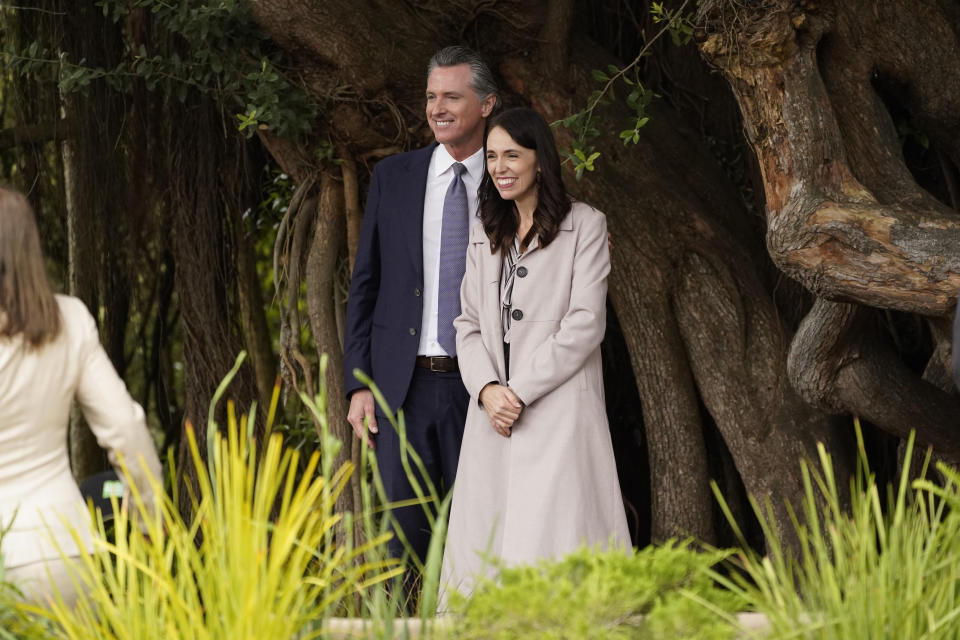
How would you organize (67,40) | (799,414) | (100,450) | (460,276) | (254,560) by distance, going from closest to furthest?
(254,560), (460,276), (799,414), (67,40), (100,450)

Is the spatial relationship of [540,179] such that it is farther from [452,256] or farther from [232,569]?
[232,569]

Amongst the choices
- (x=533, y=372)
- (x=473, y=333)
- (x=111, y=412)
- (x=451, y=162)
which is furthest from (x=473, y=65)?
(x=111, y=412)

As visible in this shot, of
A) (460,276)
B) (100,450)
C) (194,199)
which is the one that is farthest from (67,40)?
(460,276)

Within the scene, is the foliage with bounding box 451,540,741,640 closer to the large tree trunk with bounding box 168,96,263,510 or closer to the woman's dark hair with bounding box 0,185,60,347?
the woman's dark hair with bounding box 0,185,60,347

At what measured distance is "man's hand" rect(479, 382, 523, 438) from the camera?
294 centimetres

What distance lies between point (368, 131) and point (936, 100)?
5.60 feet

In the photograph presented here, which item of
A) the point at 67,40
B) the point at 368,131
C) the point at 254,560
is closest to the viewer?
the point at 254,560

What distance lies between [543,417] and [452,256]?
543mm

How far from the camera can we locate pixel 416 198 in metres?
3.33

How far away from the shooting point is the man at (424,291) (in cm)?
324

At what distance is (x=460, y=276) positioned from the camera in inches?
128

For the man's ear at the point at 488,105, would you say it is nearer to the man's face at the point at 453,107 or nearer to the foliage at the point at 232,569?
the man's face at the point at 453,107

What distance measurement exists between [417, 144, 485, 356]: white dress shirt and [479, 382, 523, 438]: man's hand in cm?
29

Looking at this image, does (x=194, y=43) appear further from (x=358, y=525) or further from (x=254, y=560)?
(x=254, y=560)
